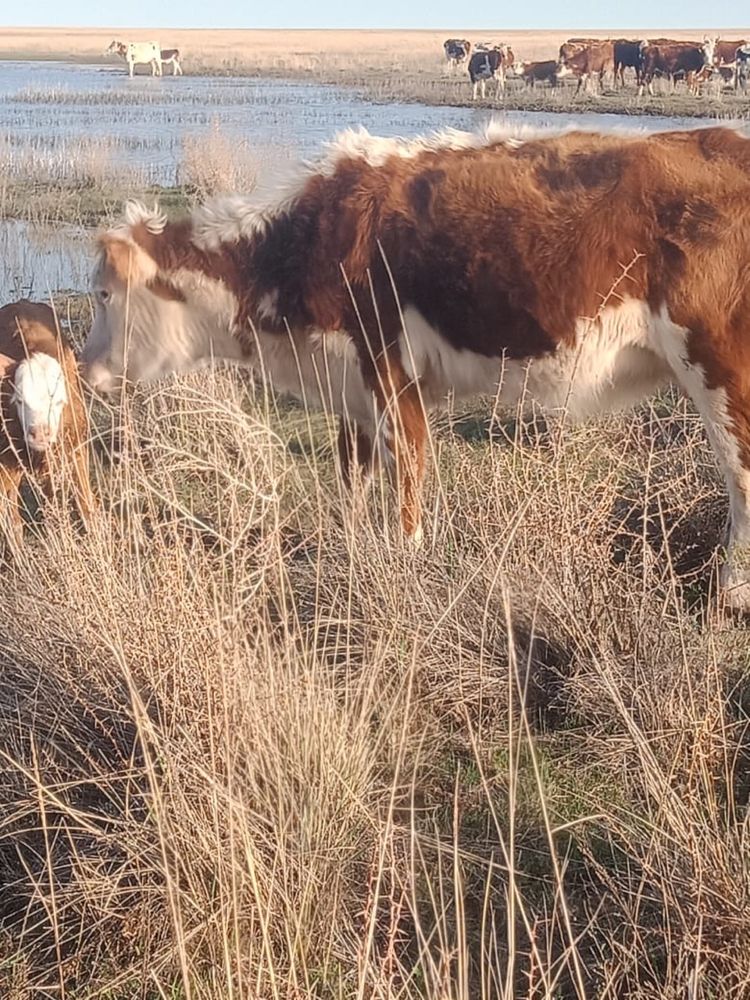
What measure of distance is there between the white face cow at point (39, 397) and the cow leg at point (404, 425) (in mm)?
1540

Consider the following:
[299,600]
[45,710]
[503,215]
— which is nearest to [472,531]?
[299,600]

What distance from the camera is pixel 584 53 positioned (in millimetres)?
37688

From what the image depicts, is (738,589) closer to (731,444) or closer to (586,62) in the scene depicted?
(731,444)

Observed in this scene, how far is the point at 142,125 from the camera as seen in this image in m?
26.5

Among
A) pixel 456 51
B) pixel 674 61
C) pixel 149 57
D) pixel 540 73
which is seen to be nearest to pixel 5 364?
pixel 674 61

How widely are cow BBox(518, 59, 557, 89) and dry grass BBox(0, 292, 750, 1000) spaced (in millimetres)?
36961

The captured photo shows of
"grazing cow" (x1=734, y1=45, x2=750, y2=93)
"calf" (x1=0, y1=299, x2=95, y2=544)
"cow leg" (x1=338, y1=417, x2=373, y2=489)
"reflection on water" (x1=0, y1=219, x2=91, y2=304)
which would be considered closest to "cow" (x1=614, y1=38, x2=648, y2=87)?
"grazing cow" (x1=734, y1=45, x2=750, y2=93)

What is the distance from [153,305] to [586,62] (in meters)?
35.3

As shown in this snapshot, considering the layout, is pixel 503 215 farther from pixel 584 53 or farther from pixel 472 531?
pixel 584 53

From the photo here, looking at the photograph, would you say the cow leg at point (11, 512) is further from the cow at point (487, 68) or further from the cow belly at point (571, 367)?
the cow at point (487, 68)

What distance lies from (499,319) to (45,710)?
100 inches

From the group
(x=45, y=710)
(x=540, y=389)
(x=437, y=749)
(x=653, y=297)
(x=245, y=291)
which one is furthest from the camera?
(x=245, y=291)

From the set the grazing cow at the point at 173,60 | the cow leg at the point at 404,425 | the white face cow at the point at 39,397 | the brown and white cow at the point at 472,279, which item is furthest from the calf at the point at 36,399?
the grazing cow at the point at 173,60

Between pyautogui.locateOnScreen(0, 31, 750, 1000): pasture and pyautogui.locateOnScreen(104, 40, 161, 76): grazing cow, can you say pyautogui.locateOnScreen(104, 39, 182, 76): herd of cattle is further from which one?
pyautogui.locateOnScreen(0, 31, 750, 1000): pasture
